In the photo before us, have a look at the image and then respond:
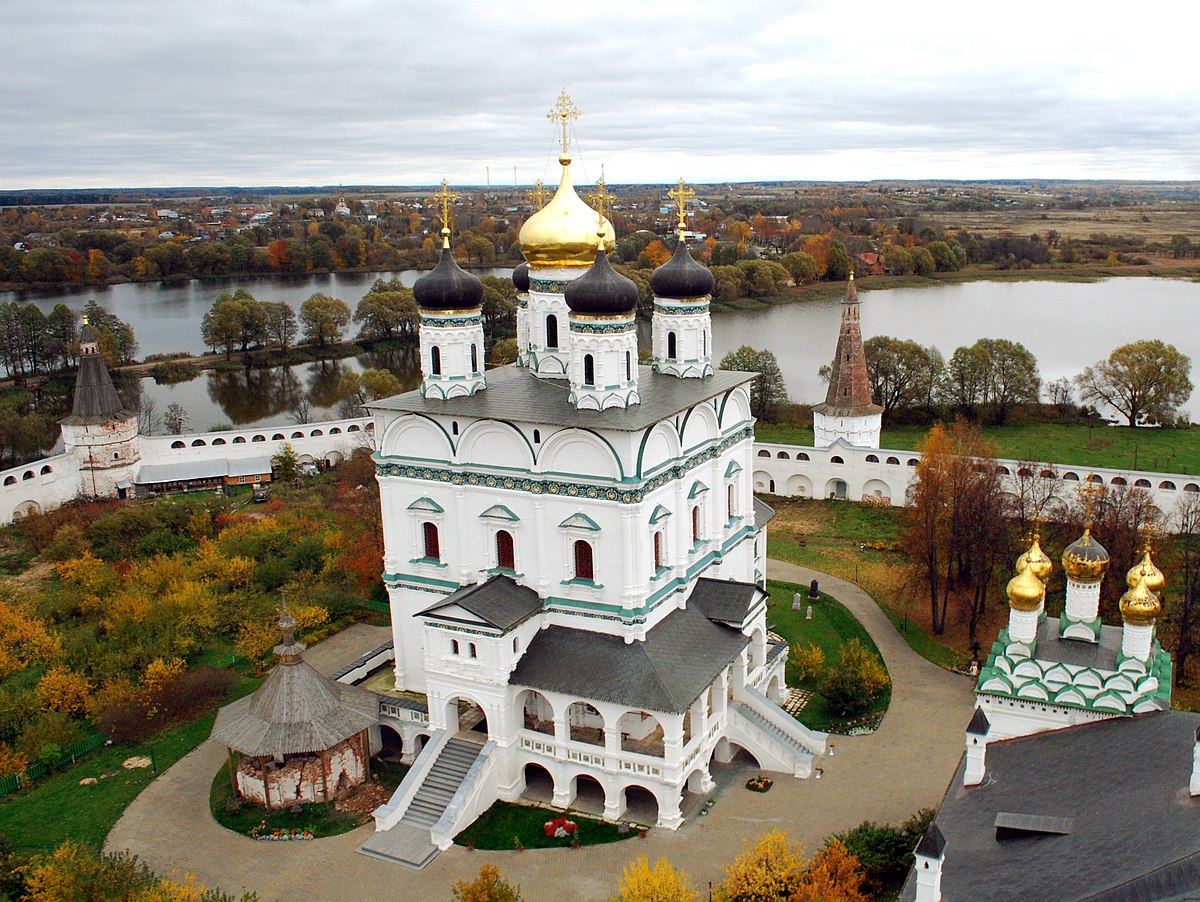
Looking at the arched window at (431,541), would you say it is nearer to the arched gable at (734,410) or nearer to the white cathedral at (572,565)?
the white cathedral at (572,565)

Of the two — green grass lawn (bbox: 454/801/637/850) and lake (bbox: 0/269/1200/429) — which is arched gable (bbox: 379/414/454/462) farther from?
lake (bbox: 0/269/1200/429)

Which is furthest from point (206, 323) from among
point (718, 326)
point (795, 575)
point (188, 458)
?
point (795, 575)

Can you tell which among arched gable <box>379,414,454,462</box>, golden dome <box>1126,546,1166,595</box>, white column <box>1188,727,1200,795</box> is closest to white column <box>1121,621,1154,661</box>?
golden dome <box>1126,546,1166,595</box>

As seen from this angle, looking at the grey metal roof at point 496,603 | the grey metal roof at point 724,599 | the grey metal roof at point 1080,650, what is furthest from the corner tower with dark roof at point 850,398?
the grey metal roof at point 1080,650

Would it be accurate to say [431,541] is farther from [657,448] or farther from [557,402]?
[657,448]

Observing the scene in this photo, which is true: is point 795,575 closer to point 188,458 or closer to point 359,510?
point 359,510

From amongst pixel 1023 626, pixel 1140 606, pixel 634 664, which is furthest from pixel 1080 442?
pixel 634 664
